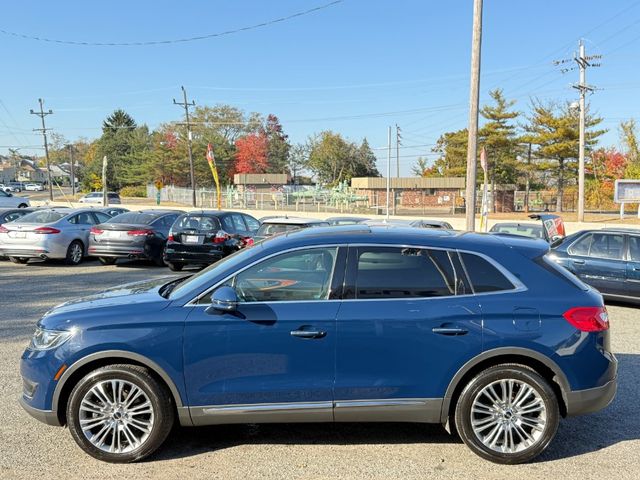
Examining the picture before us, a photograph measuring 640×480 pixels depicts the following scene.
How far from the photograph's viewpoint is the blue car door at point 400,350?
153 inches

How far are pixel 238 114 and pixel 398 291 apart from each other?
86.0 meters

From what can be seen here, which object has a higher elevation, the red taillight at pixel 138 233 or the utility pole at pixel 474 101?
the utility pole at pixel 474 101

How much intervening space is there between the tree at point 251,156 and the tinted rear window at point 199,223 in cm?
6880

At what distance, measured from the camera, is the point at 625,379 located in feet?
18.9

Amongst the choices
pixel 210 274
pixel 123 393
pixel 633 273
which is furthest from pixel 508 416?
pixel 633 273

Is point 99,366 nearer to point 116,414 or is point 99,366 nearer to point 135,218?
point 116,414

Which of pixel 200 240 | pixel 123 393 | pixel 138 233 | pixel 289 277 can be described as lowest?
pixel 123 393

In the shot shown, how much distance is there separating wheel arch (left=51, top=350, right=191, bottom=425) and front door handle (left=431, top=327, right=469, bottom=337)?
5.98 feet

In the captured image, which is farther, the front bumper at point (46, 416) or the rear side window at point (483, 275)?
the rear side window at point (483, 275)

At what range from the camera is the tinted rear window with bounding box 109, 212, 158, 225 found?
14.2 metres

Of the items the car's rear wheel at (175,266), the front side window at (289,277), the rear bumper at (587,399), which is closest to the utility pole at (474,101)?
the car's rear wheel at (175,266)

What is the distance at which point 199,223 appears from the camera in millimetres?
13078

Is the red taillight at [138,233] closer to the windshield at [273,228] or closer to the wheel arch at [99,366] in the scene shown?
the windshield at [273,228]

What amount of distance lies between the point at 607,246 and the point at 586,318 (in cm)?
693
